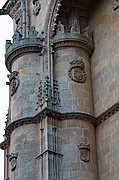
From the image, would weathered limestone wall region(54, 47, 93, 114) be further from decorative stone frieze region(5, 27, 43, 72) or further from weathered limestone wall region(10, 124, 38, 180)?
weathered limestone wall region(10, 124, 38, 180)

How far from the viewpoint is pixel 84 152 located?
48.9 feet

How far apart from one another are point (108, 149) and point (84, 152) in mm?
644

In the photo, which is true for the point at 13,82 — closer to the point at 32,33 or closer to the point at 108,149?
the point at 32,33

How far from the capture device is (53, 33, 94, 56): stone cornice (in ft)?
54.1

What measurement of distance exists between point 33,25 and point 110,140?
515 cm

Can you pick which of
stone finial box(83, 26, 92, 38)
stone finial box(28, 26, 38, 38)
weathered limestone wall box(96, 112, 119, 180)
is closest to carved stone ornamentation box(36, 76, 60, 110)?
weathered limestone wall box(96, 112, 119, 180)

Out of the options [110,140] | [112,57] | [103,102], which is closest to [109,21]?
[112,57]

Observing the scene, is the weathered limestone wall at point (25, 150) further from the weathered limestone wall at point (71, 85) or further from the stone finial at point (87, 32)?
the stone finial at point (87, 32)

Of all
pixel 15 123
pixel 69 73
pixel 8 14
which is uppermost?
pixel 8 14

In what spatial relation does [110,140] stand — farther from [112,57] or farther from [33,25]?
[33,25]

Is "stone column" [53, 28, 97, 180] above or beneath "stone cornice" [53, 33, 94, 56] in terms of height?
beneath

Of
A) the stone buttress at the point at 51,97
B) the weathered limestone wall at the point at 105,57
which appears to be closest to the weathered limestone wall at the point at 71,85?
the stone buttress at the point at 51,97

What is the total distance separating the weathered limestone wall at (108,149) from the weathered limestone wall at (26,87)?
2005 mm

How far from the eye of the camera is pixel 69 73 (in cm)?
1609
